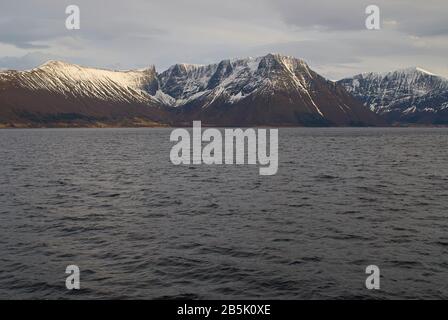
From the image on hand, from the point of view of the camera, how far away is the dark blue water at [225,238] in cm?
2266

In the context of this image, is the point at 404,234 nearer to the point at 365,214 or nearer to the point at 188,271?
the point at 365,214

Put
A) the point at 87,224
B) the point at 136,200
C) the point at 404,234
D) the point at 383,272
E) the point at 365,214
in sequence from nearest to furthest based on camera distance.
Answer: the point at 383,272 → the point at 404,234 → the point at 87,224 → the point at 365,214 → the point at 136,200

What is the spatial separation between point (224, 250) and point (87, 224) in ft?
43.7

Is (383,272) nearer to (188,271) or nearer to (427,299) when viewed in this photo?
(427,299)

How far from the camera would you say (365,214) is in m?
38.7

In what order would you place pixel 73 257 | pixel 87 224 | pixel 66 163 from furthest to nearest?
1. pixel 66 163
2. pixel 87 224
3. pixel 73 257

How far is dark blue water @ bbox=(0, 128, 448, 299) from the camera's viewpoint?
74.3 feet

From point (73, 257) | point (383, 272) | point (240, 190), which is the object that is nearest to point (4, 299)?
point (73, 257)

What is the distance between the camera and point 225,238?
3142 centimetres

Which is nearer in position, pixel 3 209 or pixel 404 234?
pixel 404 234
